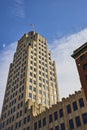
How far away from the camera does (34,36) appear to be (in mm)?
100688

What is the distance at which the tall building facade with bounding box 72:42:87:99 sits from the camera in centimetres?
3961

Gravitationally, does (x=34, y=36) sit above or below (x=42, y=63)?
above

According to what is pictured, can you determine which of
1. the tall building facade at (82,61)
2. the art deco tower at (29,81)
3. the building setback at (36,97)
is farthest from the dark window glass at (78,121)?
the art deco tower at (29,81)

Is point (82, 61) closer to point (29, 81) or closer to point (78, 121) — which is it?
point (78, 121)

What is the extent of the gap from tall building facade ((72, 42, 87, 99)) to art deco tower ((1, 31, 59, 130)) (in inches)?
1122

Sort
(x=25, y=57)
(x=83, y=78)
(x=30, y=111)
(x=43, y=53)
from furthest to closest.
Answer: (x=43, y=53)
(x=25, y=57)
(x=30, y=111)
(x=83, y=78)

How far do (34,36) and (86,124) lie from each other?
69.3 m

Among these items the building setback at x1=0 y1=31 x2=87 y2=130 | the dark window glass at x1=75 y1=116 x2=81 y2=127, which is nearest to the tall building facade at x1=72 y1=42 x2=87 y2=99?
the building setback at x1=0 y1=31 x2=87 y2=130

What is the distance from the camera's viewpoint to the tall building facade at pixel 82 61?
3961 cm

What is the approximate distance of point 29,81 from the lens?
243 ft

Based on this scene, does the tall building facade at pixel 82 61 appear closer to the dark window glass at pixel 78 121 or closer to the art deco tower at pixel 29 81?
the dark window glass at pixel 78 121

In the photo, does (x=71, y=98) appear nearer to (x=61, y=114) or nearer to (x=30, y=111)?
(x=61, y=114)

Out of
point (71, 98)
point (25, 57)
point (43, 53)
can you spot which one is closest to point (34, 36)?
point (43, 53)

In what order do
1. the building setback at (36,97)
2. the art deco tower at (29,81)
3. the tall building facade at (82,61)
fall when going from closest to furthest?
the tall building facade at (82,61) < the building setback at (36,97) < the art deco tower at (29,81)
